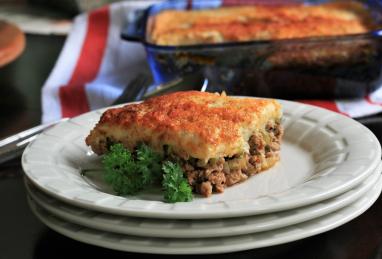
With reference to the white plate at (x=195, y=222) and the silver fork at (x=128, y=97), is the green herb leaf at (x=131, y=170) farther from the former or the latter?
the silver fork at (x=128, y=97)

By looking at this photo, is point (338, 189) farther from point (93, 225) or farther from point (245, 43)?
point (245, 43)

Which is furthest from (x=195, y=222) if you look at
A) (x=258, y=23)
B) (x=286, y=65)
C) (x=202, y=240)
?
(x=258, y=23)

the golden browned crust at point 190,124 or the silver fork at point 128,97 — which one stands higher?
the golden browned crust at point 190,124

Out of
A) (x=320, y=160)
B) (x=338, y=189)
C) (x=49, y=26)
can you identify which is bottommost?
(x=49, y=26)

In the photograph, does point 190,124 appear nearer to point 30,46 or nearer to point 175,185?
point 175,185

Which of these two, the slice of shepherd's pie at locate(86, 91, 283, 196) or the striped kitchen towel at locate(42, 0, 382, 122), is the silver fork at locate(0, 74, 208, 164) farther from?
the slice of shepherd's pie at locate(86, 91, 283, 196)

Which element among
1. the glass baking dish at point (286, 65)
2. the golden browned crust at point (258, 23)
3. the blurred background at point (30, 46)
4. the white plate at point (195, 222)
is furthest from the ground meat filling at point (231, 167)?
the blurred background at point (30, 46)

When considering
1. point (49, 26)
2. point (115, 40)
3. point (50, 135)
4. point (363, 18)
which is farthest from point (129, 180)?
point (49, 26)

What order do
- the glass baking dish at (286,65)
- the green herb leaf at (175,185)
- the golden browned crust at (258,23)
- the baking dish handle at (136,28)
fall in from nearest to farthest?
the green herb leaf at (175,185) → the glass baking dish at (286,65) → the golden browned crust at (258,23) → the baking dish handle at (136,28)
